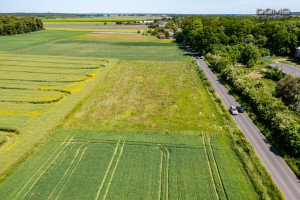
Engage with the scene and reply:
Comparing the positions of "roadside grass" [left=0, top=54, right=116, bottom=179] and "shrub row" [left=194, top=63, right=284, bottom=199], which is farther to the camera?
"roadside grass" [left=0, top=54, right=116, bottom=179]

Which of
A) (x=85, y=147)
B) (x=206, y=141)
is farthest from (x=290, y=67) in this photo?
(x=85, y=147)

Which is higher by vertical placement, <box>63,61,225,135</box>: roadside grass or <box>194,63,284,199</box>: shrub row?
<box>63,61,225,135</box>: roadside grass

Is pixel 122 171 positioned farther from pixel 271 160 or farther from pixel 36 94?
pixel 36 94

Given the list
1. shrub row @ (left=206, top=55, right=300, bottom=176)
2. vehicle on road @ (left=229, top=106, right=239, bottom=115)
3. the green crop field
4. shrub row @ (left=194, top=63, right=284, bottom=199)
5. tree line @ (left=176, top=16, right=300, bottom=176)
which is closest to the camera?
→ shrub row @ (left=194, top=63, right=284, bottom=199)

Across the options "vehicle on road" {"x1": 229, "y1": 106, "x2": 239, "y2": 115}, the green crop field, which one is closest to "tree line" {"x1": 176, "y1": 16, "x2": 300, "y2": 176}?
"vehicle on road" {"x1": 229, "y1": 106, "x2": 239, "y2": 115}

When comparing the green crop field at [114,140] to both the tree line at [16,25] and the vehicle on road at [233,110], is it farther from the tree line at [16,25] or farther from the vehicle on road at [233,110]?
the tree line at [16,25]

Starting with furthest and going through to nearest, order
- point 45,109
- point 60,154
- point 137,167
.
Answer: point 45,109 < point 60,154 < point 137,167

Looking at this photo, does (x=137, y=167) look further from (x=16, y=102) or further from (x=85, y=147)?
(x=16, y=102)

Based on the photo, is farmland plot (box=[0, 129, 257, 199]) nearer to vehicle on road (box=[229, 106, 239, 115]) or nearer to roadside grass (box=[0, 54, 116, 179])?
roadside grass (box=[0, 54, 116, 179])
